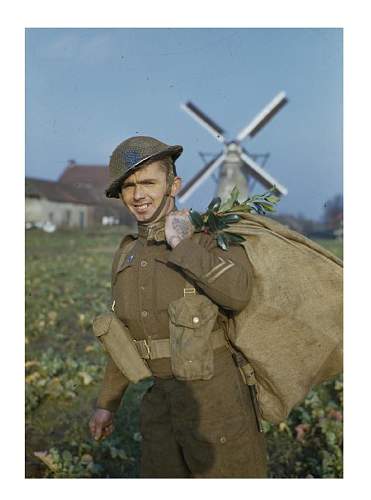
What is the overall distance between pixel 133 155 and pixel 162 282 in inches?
21.1

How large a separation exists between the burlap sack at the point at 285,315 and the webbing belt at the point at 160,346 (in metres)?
0.06

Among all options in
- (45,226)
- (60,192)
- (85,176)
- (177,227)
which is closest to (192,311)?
(177,227)

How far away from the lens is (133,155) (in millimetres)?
2137

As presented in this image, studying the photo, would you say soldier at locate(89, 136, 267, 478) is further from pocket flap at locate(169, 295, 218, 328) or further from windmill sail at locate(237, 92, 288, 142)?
windmill sail at locate(237, 92, 288, 142)

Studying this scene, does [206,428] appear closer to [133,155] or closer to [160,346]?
[160,346]

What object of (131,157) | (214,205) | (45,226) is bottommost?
(214,205)

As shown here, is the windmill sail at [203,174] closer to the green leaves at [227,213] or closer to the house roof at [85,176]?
the house roof at [85,176]

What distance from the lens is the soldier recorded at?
209 cm

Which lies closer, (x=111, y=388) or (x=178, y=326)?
(x=178, y=326)

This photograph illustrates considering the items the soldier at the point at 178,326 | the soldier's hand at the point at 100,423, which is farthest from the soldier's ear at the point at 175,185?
the soldier's hand at the point at 100,423

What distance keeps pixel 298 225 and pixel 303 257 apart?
5.68m

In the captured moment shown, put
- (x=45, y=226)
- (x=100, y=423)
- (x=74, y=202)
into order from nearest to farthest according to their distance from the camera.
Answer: (x=100, y=423) → (x=45, y=226) → (x=74, y=202)

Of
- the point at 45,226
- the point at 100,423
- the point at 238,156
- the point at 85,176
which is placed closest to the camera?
the point at 100,423
